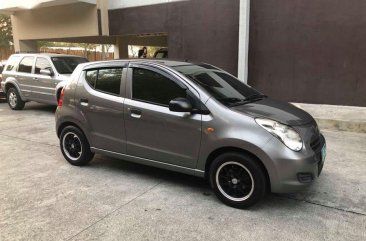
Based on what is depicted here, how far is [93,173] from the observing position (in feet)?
16.7

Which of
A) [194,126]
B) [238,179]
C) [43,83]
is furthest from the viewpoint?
[43,83]

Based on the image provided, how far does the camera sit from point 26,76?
33.9 feet

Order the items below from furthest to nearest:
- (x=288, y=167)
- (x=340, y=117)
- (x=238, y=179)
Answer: (x=340, y=117) < (x=238, y=179) < (x=288, y=167)

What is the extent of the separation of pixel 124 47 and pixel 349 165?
1575cm

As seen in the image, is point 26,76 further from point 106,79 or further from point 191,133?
point 191,133

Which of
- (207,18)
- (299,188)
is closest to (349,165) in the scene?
(299,188)

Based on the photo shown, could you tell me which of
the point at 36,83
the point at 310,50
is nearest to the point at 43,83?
the point at 36,83

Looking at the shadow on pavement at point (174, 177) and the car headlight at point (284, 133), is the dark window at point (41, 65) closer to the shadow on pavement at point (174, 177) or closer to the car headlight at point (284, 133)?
the shadow on pavement at point (174, 177)

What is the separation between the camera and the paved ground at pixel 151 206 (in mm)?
3383

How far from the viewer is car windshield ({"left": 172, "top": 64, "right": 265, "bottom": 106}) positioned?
13.9 feet

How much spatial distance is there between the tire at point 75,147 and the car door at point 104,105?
214mm

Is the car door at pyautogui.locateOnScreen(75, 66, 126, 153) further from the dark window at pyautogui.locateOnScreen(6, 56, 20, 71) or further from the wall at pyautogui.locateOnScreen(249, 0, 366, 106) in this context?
the dark window at pyautogui.locateOnScreen(6, 56, 20, 71)

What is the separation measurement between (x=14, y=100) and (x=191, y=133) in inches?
347

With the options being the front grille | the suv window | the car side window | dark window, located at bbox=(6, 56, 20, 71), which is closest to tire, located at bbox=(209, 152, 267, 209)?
the front grille
